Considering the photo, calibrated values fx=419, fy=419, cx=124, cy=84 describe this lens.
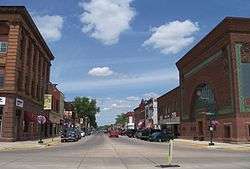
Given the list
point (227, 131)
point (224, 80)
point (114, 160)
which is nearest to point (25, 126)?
point (227, 131)

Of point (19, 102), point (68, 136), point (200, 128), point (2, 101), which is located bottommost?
point (68, 136)

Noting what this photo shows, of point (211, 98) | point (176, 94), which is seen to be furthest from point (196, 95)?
point (176, 94)

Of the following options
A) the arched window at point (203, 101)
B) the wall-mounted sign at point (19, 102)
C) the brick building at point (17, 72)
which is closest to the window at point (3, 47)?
the brick building at point (17, 72)

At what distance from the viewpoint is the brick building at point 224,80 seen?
1993 inches

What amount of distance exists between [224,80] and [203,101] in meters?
12.6

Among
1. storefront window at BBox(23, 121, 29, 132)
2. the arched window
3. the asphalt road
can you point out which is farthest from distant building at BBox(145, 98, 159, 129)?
the asphalt road

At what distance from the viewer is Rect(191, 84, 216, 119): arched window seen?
61362 mm

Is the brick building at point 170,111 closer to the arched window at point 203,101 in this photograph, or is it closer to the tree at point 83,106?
the arched window at point 203,101

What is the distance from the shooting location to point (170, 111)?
315 ft

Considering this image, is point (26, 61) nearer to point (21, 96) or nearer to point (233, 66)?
point (21, 96)

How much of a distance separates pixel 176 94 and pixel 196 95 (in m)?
17.9

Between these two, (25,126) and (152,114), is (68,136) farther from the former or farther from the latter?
(152,114)

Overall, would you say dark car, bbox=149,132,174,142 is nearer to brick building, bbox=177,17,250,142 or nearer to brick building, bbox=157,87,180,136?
brick building, bbox=177,17,250,142

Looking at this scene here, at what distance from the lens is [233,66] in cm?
5128
